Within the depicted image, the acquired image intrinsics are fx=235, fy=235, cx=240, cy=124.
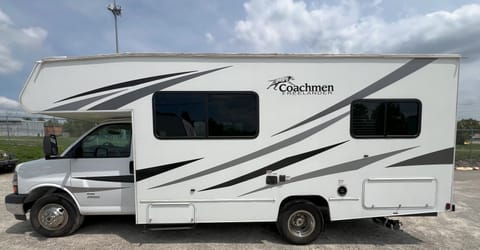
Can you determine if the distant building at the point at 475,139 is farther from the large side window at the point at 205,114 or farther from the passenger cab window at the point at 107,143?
the passenger cab window at the point at 107,143

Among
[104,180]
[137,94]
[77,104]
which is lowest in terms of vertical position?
[104,180]

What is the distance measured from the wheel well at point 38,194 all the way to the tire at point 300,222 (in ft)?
11.3

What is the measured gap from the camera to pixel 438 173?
3551 millimetres

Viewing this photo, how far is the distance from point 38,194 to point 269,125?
13.0ft

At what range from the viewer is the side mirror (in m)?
3.64

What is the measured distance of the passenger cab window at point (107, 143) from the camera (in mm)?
3863

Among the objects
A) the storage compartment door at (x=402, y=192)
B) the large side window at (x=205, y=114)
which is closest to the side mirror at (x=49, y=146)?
the large side window at (x=205, y=114)

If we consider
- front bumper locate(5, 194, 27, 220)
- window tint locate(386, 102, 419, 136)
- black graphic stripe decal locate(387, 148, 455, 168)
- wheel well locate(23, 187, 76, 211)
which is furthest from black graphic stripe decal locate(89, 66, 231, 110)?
black graphic stripe decal locate(387, 148, 455, 168)

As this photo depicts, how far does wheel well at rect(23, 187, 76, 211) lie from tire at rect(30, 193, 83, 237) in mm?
49

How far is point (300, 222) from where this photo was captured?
373 centimetres

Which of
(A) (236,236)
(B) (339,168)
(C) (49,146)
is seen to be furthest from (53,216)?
(B) (339,168)

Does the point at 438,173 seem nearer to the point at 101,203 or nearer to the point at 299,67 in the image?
the point at 299,67

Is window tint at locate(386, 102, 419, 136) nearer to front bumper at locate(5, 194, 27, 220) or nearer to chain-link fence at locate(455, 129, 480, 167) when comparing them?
front bumper at locate(5, 194, 27, 220)

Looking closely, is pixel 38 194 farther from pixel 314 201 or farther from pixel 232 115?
pixel 314 201
